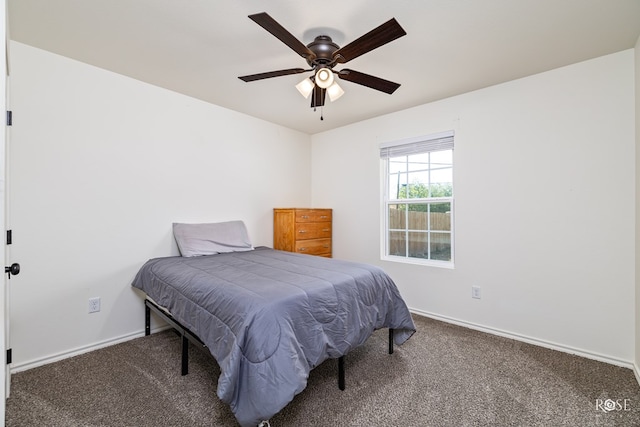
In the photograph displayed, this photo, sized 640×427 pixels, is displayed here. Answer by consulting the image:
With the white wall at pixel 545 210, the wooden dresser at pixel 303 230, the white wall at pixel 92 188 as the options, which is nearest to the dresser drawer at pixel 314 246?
the wooden dresser at pixel 303 230

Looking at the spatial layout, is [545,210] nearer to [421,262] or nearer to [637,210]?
[637,210]

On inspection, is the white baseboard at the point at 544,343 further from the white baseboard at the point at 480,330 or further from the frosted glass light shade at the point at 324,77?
the frosted glass light shade at the point at 324,77

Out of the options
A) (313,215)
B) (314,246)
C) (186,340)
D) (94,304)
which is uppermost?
(313,215)

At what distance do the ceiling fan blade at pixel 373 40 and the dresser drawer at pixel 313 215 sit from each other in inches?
79.4

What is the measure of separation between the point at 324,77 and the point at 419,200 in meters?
1.92

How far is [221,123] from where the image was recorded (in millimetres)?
3254

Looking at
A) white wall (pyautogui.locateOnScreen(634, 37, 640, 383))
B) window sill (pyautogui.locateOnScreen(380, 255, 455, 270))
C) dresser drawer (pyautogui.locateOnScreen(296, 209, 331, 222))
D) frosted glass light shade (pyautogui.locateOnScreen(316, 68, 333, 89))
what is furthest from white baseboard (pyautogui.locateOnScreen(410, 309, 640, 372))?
frosted glass light shade (pyautogui.locateOnScreen(316, 68, 333, 89))

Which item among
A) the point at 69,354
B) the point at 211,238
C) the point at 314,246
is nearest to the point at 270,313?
the point at 211,238

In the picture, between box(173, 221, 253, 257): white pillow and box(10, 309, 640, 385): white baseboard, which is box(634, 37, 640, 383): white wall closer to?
box(10, 309, 640, 385): white baseboard

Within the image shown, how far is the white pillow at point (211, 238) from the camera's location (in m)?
2.75

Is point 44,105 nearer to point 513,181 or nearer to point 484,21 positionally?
point 484,21

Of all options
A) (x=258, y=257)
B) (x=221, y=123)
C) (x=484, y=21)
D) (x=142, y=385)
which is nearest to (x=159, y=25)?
(x=221, y=123)

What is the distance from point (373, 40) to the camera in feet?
5.26

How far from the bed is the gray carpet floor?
0.95ft
